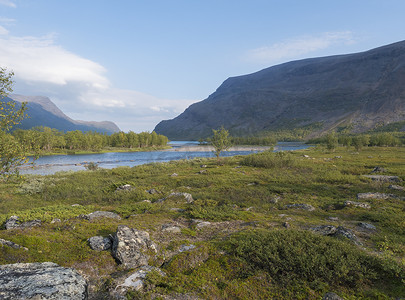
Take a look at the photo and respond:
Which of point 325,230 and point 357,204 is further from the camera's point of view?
point 357,204

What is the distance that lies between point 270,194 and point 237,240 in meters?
12.3

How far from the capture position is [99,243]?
9.36m

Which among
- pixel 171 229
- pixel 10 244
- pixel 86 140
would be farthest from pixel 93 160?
pixel 10 244

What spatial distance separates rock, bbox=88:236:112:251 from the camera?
919 cm

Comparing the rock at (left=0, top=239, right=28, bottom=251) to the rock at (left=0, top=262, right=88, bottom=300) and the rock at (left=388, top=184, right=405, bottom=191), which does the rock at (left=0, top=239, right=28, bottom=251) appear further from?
the rock at (left=388, top=184, right=405, bottom=191)

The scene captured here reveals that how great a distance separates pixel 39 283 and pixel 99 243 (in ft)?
A: 10.5

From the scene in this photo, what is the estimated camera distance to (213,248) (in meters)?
9.45

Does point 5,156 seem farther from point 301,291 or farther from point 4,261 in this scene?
point 301,291

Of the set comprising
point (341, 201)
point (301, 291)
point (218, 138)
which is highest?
point (218, 138)

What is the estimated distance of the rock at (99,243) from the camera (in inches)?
362

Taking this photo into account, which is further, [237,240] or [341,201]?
[341,201]

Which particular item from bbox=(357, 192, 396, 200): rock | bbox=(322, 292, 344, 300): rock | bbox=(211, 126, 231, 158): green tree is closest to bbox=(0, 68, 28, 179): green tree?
bbox=(322, 292, 344, 300): rock

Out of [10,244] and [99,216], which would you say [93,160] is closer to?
[99,216]

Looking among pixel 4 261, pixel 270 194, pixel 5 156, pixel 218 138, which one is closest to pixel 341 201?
pixel 270 194
